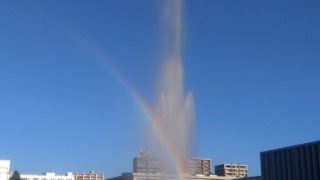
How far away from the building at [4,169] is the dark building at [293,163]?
124 metres

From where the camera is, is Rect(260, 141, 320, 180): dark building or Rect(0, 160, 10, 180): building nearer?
Rect(260, 141, 320, 180): dark building

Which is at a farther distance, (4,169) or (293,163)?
(4,169)

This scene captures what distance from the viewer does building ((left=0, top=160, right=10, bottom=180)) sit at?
184m

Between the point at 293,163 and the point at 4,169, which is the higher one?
the point at 4,169

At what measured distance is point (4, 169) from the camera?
621 ft

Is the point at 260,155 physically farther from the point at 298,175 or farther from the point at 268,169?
the point at 298,175

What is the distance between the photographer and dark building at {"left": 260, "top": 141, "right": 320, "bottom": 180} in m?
76.1

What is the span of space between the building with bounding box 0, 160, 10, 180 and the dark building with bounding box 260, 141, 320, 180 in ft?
406

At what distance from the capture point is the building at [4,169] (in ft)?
604

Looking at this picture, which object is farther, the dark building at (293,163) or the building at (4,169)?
the building at (4,169)

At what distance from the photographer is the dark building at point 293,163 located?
76.1 metres

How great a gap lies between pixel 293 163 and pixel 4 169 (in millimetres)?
137138

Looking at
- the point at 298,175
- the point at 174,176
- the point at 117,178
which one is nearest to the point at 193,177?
the point at 117,178

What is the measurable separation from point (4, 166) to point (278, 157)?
440 ft
